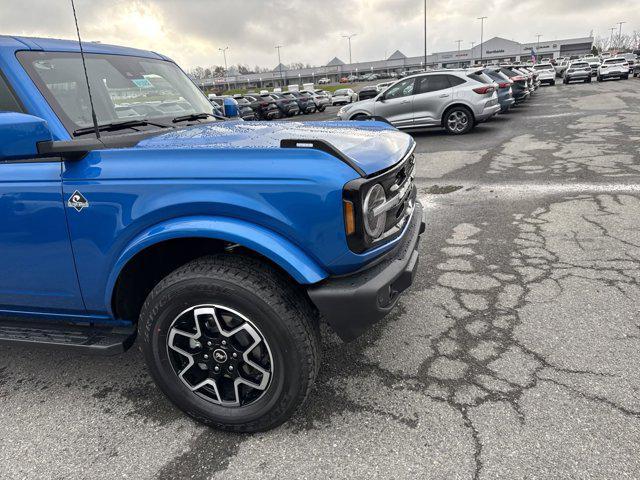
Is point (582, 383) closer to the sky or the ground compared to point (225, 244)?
closer to the ground

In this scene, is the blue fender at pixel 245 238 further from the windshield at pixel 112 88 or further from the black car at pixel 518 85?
the black car at pixel 518 85

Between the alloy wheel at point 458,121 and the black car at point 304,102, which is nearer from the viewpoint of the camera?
the alloy wheel at point 458,121

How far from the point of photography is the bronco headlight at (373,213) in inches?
84.2

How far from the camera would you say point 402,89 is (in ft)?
41.0

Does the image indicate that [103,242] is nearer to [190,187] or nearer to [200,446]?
[190,187]

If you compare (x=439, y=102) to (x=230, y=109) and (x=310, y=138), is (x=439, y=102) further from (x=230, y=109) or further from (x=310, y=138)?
(x=310, y=138)

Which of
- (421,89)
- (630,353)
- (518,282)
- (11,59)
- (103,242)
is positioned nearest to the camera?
(103,242)

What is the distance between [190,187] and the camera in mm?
2148

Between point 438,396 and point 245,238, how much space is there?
1429mm

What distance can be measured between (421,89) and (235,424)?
11.5 metres

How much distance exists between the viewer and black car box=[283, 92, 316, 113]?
27484 millimetres

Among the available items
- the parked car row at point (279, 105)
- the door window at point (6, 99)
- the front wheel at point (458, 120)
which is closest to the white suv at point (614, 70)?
the parked car row at point (279, 105)

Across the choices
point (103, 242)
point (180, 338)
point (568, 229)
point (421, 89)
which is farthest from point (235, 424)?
point (421, 89)

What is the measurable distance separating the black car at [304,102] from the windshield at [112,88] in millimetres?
24345
